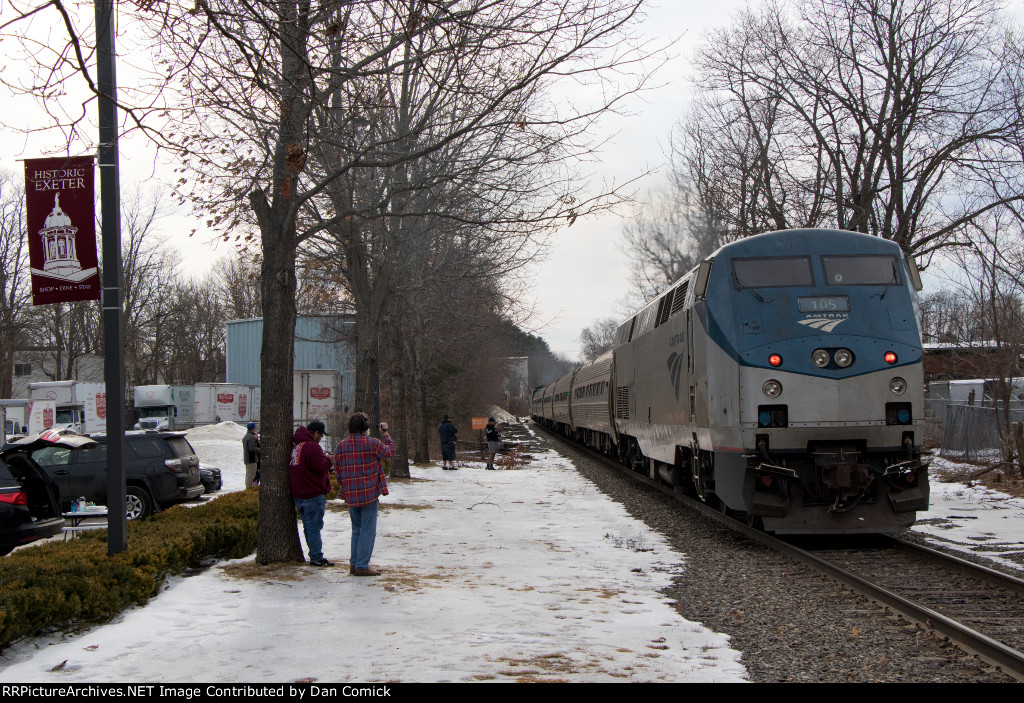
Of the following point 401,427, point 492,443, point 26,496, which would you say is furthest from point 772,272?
point 492,443

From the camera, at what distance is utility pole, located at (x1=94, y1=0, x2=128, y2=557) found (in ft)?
A: 25.9

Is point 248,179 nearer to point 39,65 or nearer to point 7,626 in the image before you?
point 39,65

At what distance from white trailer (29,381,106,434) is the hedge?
32.5 metres

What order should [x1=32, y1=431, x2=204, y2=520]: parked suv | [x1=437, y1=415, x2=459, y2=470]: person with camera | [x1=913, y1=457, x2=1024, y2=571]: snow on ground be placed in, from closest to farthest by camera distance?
[x1=913, y1=457, x2=1024, y2=571]: snow on ground, [x1=32, y1=431, x2=204, y2=520]: parked suv, [x1=437, y1=415, x2=459, y2=470]: person with camera

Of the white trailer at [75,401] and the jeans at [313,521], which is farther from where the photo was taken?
the white trailer at [75,401]

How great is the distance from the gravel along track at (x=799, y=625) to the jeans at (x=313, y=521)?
3637 mm

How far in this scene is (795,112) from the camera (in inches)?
976

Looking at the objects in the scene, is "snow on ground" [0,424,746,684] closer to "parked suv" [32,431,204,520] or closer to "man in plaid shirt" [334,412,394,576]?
"man in plaid shirt" [334,412,394,576]

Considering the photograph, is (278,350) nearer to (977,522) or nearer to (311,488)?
(311,488)

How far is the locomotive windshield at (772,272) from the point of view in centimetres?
1077

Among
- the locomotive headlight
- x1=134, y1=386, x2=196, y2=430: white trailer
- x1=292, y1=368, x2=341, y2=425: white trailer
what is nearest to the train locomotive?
the locomotive headlight

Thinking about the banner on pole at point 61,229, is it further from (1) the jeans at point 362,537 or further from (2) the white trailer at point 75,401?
(2) the white trailer at point 75,401

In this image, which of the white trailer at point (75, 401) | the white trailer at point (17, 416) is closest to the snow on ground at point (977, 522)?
the white trailer at point (17, 416)
